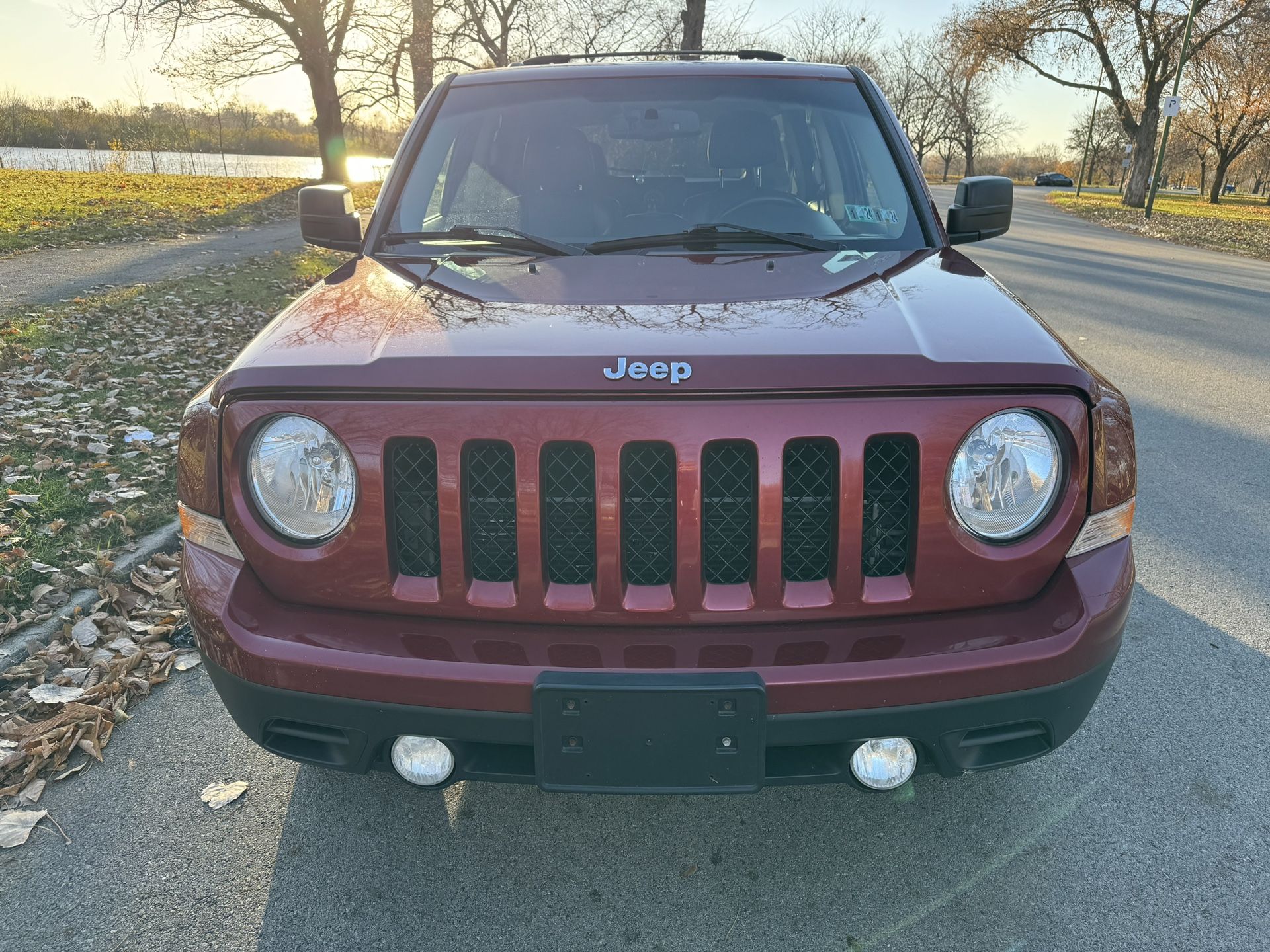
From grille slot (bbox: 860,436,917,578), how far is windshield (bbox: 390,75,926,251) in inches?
46.3

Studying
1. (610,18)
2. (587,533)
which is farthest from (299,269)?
(610,18)

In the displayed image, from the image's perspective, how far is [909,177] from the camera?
9.65 feet

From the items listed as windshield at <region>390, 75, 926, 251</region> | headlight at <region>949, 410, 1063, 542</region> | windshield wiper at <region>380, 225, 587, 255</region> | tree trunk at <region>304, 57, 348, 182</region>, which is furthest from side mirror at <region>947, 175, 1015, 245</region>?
tree trunk at <region>304, 57, 348, 182</region>

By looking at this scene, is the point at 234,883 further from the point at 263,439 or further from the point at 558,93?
the point at 558,93

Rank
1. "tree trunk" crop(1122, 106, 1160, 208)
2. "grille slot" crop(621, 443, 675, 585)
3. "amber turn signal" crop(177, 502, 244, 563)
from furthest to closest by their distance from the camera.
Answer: "tree trunk" crop(1122, 106, 1160, 208)
"amber turn signal" crop(177, 502, 244, 563)
"grille slot" crop(621, 443, 675, 585)

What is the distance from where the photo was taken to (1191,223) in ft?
80.8

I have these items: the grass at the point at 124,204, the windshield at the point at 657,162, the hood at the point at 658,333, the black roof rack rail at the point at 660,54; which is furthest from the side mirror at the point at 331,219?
the grass at the point at 124,204

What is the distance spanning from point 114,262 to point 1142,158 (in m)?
34.0

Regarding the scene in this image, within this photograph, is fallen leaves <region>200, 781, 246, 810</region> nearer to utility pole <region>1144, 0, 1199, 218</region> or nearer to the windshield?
the windshield

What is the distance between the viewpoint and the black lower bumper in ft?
5.55

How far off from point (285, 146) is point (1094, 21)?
34.9m

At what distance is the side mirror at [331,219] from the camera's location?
10.3 feet

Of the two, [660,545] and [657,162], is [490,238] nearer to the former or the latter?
[657,162]

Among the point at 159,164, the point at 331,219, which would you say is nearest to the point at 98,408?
the point at 331,219
